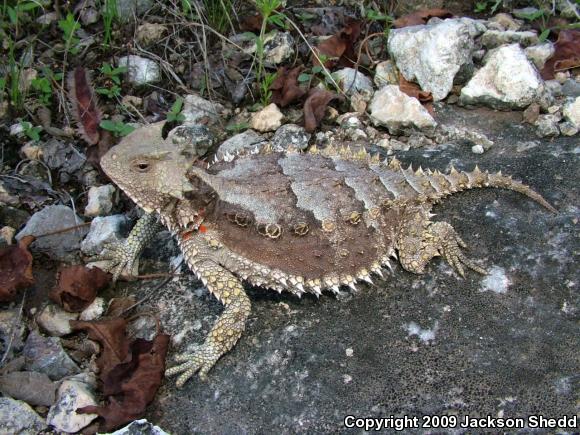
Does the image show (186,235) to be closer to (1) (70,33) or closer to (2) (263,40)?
(2) (263,40)

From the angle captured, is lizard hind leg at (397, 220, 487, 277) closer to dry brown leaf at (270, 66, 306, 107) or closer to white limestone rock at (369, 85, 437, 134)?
white limestone rock at (369, 85, 437, 134)

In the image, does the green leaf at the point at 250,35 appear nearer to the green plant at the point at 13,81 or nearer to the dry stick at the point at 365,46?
the dry stick at the point at 365,46

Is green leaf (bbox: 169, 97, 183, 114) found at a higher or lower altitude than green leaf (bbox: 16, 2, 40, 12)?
lower

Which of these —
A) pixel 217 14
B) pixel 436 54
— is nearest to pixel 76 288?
pixel 217 14

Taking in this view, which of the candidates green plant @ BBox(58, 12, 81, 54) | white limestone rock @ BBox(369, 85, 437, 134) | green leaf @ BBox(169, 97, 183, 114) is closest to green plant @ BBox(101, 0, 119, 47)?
green plant @ BBox(58, 12, 81, 54)

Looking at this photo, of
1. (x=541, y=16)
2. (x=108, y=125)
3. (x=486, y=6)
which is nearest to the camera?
(x=108, y=125)

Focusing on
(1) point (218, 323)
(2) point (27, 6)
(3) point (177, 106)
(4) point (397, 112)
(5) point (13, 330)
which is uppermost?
(2) point (27, 6)

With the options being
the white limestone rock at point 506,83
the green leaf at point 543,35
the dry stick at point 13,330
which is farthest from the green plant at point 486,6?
the dry stick at point 13,330

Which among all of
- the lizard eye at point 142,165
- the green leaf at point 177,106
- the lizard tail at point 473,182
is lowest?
the green leaf at point 177,106
